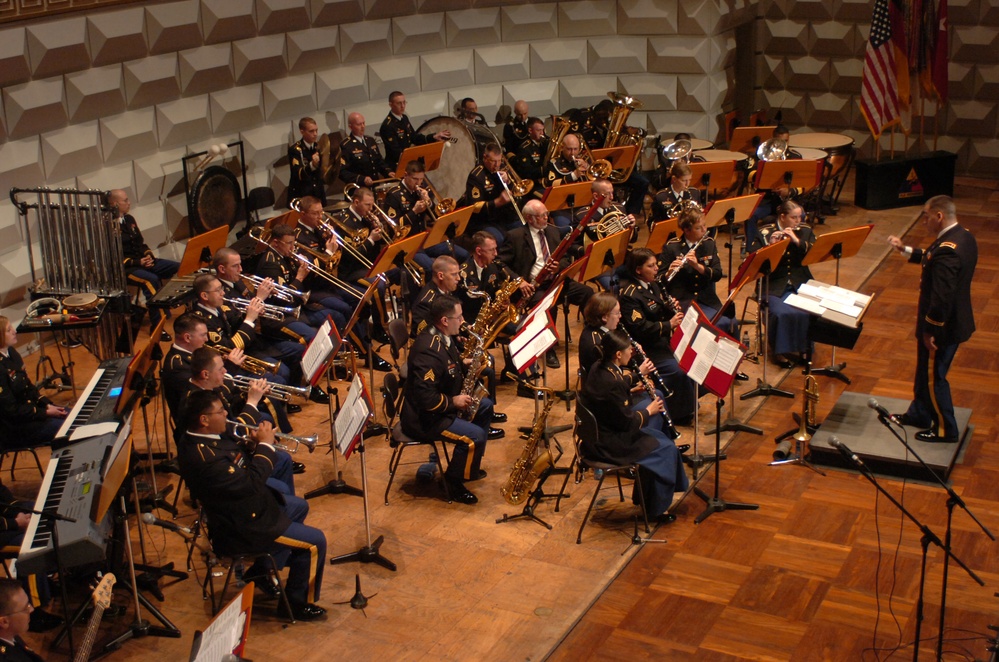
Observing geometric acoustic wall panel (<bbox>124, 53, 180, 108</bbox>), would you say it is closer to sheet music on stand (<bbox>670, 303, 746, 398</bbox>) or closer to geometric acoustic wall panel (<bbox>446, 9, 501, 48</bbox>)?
geometric acoustic wall panel (<bbox>446, 9, 501, 48</bbox>)

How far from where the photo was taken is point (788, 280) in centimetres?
986

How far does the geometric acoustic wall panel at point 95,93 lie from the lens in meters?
10.9

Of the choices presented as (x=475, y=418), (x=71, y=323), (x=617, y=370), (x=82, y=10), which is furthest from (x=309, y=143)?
(x=617, y=370)

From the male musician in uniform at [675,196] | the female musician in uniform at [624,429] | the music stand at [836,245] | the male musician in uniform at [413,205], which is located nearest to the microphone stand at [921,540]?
the female musician in uniform at [624,429]

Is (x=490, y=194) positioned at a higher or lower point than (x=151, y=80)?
lower

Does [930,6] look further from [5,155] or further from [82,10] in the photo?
[5,155]

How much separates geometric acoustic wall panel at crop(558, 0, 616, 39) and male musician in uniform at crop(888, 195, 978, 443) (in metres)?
8.79

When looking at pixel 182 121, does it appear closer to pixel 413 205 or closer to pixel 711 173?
pixel 413 205

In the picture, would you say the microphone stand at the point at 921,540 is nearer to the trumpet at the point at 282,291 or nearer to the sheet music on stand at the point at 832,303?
the sheet music on stand at the point at 832,303

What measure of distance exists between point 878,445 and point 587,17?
31.6 ft

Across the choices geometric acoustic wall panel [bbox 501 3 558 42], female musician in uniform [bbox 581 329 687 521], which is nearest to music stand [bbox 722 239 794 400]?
female musician in uniform [bbox 581 329 687 521]

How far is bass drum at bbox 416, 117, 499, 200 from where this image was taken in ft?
42.8

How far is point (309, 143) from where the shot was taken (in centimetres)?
1262

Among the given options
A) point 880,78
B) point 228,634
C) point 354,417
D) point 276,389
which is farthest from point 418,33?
point 228,634
